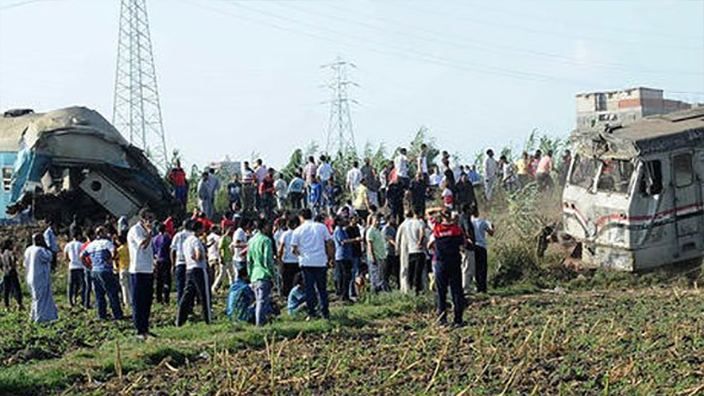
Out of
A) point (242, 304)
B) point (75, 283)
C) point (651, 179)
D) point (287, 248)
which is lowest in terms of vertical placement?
point (242, 304)

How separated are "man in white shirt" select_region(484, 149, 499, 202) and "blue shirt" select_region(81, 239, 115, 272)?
14.7m

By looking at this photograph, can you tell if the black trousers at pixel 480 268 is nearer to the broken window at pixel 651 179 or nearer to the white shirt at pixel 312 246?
the broken window at pixel 651 179

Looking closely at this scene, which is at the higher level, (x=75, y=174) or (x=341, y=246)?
(x=75, y=174)

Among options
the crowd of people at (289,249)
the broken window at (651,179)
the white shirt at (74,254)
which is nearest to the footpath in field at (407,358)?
the crowd of people at (289,249)

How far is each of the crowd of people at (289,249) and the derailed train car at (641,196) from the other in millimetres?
2576

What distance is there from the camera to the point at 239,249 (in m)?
20.9

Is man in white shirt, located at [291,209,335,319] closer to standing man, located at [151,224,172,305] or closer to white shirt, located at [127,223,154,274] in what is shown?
white shirt, located at [127,223,154,274]

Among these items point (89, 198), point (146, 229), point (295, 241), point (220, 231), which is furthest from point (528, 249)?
point (89, 198)

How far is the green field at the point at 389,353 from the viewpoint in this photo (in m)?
11.3

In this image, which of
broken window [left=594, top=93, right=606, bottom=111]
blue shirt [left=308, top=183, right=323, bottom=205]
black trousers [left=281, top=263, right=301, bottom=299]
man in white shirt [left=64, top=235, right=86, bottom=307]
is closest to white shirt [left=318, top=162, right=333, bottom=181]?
blue shirt [left=308, top=183, right=323, bottom=205]

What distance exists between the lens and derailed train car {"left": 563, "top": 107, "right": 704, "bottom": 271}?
22.3m

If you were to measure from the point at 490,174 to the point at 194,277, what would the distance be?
16608 mm

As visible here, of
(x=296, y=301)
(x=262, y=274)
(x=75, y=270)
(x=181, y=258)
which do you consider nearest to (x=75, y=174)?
(x=75, y=270)

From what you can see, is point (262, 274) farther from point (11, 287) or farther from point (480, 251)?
point (11, 287)
